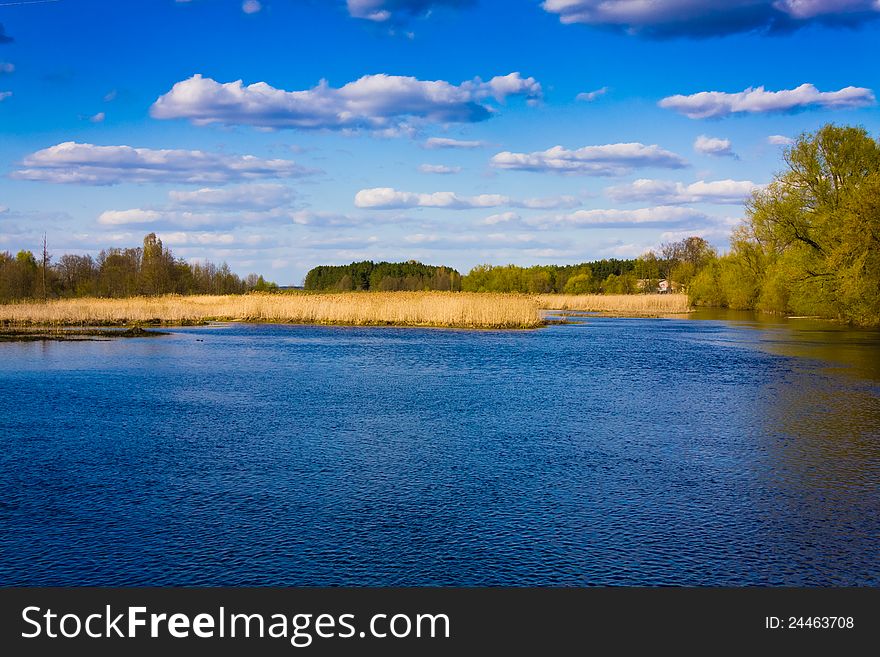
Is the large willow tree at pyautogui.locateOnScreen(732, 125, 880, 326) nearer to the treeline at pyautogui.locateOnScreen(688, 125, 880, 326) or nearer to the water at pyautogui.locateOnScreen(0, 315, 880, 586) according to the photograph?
the treeline at pyautogui.locateOnScreen(688, 125, 880, 326)

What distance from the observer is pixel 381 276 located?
531ft

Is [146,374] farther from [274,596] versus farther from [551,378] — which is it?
[274,596]

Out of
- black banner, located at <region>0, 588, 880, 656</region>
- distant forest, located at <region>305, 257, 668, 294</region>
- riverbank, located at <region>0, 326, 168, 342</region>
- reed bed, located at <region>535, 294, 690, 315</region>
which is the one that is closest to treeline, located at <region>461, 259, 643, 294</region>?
distant forest, located at <region>305, 257, 668, 294</region>

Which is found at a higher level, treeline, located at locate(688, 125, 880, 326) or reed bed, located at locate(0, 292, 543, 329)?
treeline, located at locate(688, 125, 880, 326)

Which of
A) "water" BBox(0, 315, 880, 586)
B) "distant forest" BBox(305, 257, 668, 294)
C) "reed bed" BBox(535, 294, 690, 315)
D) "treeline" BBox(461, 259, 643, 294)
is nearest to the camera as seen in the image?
"water" BBox(0, 315, 880, 586)

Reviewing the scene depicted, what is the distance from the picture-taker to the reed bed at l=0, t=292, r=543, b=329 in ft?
141

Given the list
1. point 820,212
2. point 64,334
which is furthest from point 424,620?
point 820,212

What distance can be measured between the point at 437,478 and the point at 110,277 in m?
87.7

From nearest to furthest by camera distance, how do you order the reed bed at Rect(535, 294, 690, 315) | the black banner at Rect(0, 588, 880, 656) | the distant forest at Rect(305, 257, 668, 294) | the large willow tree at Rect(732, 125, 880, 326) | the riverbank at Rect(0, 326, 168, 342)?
the black banner at Rect(0, 588, 880, 656) → the riverbank at Rect(0, 326, 168, 342) → the large willow tree at Rect(732, 125, 880, 326) → the reed bed at Rect(535, 294, 690, 315) → the distant forest at Rect(305, 257, 668, 294)

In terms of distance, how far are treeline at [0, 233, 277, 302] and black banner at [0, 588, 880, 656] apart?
70.7 m

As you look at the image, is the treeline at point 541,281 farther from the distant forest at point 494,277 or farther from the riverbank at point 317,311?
the riverbank at point 317,311

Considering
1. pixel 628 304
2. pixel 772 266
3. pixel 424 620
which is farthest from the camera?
pixel 628 304

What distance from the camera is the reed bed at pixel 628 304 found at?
67.4 meters

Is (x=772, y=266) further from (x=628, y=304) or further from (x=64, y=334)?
(x=64, y=334)
